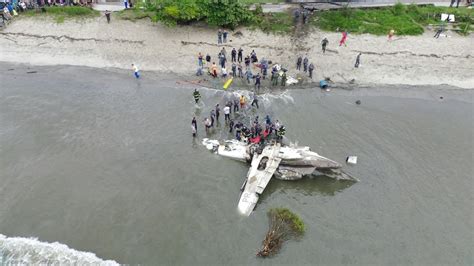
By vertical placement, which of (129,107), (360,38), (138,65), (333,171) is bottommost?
(333,171)

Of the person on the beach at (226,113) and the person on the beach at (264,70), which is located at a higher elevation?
the person on the beach at (264,70)

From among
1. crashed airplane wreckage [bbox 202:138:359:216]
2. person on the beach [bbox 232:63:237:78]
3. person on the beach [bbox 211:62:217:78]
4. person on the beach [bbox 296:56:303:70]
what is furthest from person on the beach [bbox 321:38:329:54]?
crashed airplane wreckage [bbox 202:138:359:216]

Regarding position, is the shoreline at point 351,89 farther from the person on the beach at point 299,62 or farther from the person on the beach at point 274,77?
the person on the beach at point 299,62

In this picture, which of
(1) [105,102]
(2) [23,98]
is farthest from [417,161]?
(2) [23,98]

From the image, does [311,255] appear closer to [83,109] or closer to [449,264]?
[449,264]

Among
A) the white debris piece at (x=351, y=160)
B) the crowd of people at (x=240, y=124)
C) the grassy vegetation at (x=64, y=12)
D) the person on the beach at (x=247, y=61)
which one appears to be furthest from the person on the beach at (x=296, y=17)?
the grassy vegetation at (x=64, y=12)

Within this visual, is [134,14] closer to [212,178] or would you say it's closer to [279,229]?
[212,178]

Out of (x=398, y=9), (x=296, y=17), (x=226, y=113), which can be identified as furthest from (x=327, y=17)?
(x=226, y=113)
